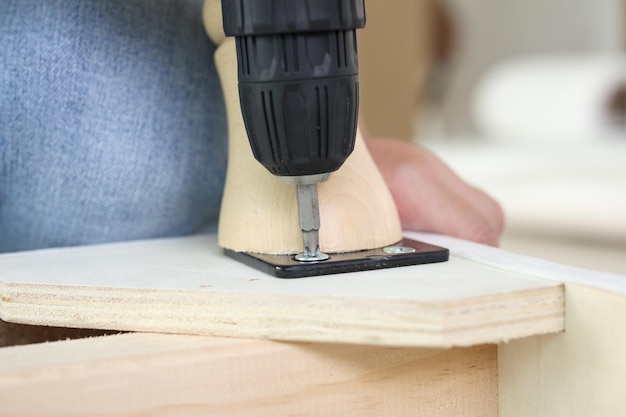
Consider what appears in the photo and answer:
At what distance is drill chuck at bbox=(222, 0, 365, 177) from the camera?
42 centimetres

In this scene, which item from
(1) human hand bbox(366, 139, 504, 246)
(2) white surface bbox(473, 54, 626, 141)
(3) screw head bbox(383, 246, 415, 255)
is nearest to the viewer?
(3) screw head bbox(383, 246, 415, 255)

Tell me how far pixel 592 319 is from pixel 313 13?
20 centimetres

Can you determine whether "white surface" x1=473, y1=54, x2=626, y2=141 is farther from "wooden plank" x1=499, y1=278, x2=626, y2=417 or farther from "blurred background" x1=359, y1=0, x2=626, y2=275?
"wooden plank" x1=499, y1=278, x2=626, y2=417

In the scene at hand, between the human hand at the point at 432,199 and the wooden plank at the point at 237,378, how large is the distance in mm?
159

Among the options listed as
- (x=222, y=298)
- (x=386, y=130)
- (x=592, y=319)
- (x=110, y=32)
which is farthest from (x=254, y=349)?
(x=386, y=130)

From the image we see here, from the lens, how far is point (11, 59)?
596mm

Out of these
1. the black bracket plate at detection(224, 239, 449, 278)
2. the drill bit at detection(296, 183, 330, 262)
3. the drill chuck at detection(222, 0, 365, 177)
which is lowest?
the black bracket plate at detection(224, 239, 449, 278)

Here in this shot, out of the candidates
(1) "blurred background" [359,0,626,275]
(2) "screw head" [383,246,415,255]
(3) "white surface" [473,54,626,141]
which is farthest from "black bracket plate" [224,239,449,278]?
(3) "white surface" [473,54,626,141]

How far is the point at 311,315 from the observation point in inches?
16.6

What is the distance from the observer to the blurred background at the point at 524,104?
4.22 ft

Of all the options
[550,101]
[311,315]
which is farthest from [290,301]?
[550,101]

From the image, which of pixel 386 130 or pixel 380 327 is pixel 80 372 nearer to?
pixel 380 327

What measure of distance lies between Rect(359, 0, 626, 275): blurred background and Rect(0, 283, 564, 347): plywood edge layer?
2.10 feet

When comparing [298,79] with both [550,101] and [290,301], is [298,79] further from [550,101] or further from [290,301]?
[550,101]
